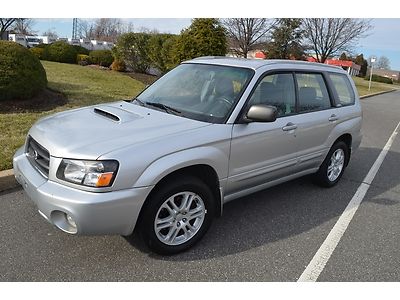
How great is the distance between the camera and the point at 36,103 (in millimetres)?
7758

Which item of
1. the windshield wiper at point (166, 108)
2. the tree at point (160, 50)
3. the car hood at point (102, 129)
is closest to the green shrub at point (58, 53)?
the tree at point (160, 50)

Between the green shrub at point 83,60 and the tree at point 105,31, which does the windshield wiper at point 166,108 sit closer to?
the green shrub at point 83,60

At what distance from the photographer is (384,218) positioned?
3.96 metres

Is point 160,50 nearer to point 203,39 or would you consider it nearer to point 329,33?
point 203,39

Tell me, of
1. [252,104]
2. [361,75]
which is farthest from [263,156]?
[361,75]

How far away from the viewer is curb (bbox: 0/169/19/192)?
12.9ft

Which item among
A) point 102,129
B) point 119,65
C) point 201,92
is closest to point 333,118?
point 201,92

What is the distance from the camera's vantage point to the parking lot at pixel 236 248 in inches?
107

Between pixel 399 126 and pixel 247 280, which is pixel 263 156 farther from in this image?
pixel 399 126

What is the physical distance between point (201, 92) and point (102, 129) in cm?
114

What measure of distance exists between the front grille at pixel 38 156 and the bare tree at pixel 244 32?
23.0 m

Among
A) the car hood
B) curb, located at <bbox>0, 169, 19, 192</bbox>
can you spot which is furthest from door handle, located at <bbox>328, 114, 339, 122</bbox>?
curb, located at <bbox>0, 169, 19, 192</bbox>

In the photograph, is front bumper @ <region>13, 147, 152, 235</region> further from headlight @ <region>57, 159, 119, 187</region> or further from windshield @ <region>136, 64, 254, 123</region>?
windshield @ <region>136, 64, 254, 123</region>

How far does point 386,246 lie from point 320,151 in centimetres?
140
